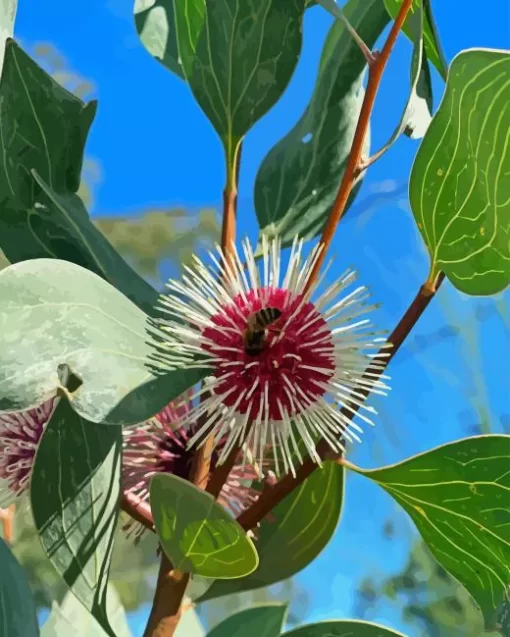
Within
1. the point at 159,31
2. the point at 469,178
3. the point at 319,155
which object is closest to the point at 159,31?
the point at 159,31

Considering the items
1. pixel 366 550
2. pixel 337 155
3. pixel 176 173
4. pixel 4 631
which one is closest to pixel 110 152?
pixel 176 173

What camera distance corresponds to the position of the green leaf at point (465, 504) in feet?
0.96

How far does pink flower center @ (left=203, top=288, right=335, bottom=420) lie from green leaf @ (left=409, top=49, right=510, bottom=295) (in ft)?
0.18

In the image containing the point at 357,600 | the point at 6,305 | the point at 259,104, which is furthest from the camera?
the point at 357,600

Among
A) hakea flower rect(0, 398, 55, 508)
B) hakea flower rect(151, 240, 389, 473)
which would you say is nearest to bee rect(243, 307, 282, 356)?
hakea flower rect(151, 240, 389, 473)

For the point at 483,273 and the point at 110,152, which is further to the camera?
the point at 110,152

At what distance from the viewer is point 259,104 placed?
0.36m

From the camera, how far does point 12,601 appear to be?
1.04 ft

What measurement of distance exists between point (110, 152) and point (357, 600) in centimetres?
70

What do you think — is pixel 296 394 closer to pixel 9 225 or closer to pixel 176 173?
pixel 9 225

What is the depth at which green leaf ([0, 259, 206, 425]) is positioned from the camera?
23 centimetres

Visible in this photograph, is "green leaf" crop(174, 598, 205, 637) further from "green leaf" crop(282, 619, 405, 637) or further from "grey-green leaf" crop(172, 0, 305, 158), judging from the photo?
"grey-green leaf" crop(172, 0, 305, 158)

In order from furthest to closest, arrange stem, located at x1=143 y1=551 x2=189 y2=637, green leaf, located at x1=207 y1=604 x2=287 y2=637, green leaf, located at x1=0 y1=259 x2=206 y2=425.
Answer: green leaf, located at x1=207 y1=604 x2=287 y2=637
stem, located at x1=143 y1=551 x2=189 y2=637
green leaf, located at x1=0 y1=259 x2=206 y2=425

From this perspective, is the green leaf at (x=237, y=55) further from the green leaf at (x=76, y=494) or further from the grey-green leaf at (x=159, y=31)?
the green leaf at (x=76, y=494)
